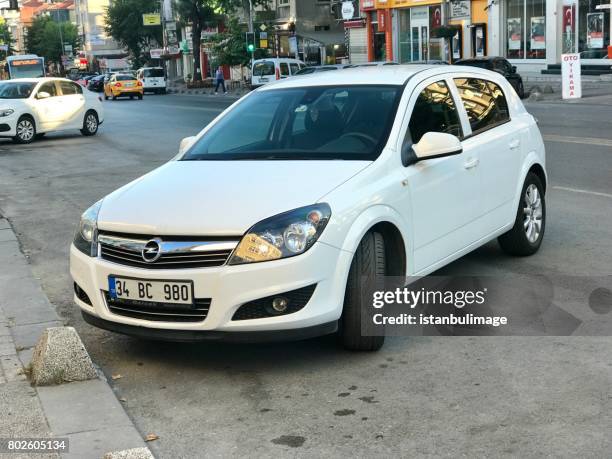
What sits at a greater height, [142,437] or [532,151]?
[532,151]

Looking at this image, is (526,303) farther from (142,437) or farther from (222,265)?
(142,437)

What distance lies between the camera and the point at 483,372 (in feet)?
16.0

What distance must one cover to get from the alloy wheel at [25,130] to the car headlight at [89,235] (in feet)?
60.6

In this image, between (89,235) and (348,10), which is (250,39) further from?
(89,235)

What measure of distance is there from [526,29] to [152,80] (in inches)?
1143

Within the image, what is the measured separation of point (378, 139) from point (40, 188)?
933 cm

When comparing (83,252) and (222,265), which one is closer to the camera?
(222,265)

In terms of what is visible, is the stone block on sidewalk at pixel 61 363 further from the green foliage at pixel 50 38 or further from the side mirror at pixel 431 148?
the green foliage at pixel 50 38

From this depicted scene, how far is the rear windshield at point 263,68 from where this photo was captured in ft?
150

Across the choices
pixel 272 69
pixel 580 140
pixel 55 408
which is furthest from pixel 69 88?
pixel 272 69

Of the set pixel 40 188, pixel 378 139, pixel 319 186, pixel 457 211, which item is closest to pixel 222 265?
pixel 319 186

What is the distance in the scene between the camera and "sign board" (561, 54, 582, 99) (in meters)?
27.1

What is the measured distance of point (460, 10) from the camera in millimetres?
47312

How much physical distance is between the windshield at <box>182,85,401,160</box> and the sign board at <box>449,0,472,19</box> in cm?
4202
